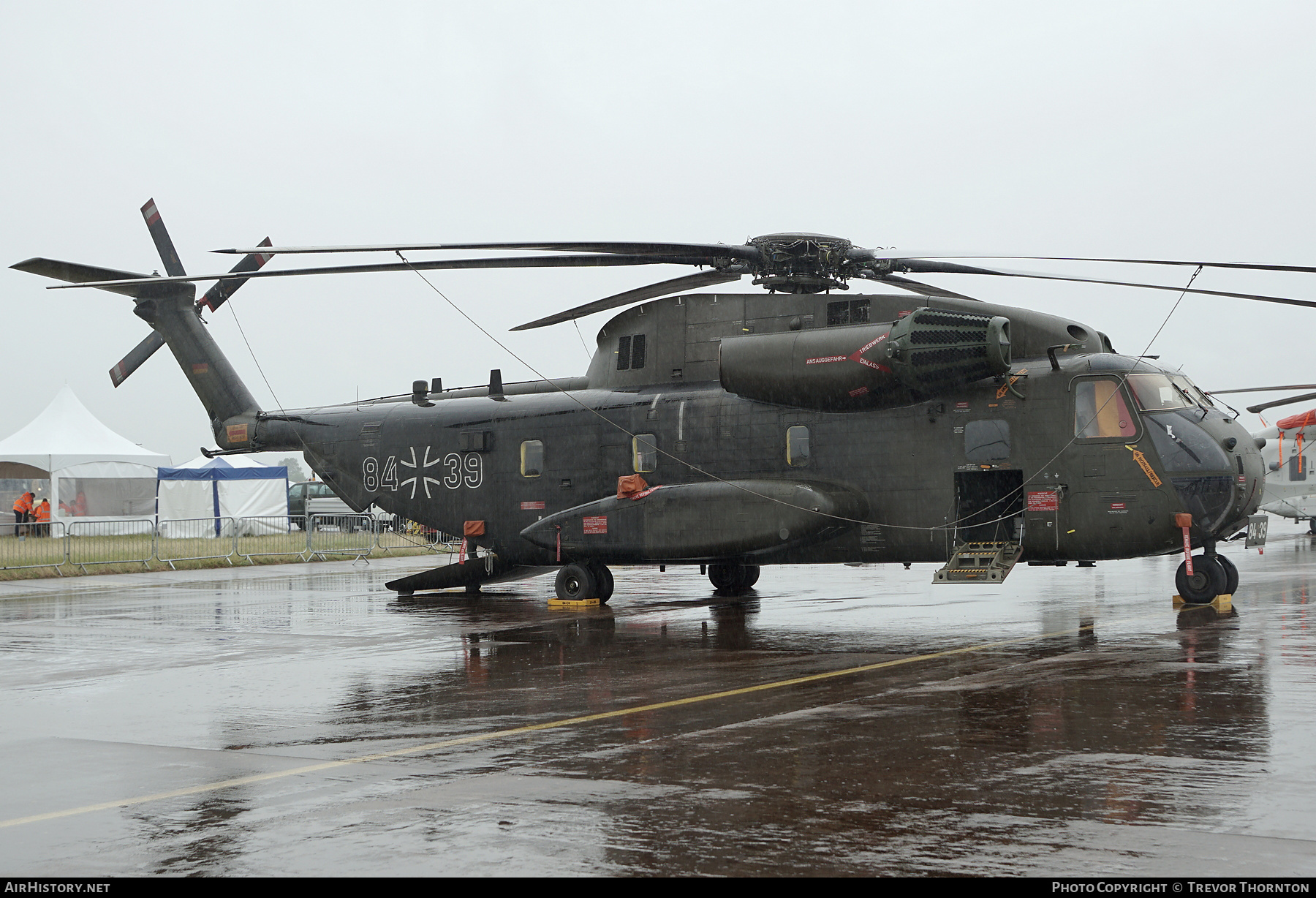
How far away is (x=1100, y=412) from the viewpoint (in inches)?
590

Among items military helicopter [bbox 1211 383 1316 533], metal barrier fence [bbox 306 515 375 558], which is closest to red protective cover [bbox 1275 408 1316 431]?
military helicopter [bbox 1211 383 1316 533]

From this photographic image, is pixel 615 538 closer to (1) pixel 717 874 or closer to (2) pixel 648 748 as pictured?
(2) pixel 648 748

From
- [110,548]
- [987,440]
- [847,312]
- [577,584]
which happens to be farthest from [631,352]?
[110,548]

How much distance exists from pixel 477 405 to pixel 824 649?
30.0 ft

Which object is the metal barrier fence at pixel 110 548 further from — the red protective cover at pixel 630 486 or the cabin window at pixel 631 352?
the red protective cover at pixel 630 486

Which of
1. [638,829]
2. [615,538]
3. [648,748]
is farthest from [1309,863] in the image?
[615,538]

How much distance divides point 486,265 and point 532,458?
205 inches

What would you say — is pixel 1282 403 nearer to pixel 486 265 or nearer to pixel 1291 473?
pixel 1291 473

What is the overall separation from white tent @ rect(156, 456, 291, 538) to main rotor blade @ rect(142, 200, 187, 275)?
17743 mm

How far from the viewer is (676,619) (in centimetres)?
1678

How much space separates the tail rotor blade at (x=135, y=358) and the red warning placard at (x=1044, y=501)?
54.3ft

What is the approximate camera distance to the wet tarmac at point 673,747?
5.39 m

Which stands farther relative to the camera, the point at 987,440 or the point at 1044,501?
the point at 987,440

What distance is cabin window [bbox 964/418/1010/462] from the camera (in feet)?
50.4
